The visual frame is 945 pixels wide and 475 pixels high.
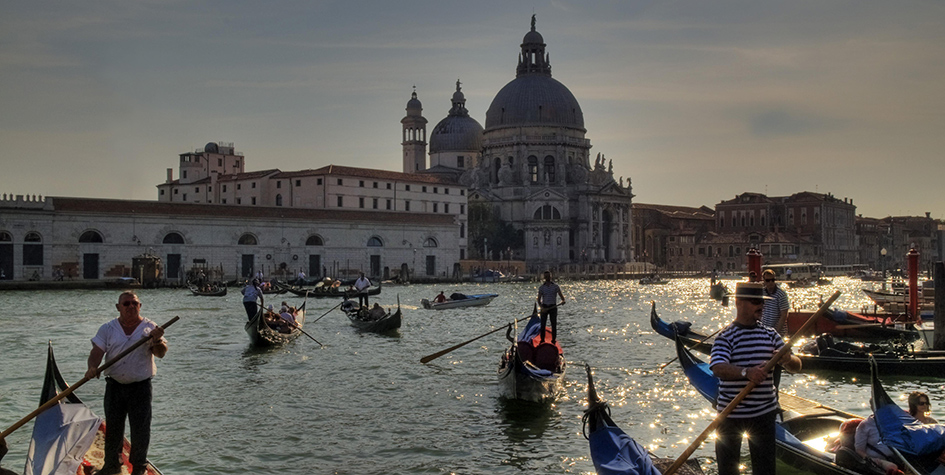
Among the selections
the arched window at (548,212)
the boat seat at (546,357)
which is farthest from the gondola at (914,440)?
the arched window at (548,212)

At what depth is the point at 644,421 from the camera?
10.8 metres

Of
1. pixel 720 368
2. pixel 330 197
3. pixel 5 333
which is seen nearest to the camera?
pixel 720 368

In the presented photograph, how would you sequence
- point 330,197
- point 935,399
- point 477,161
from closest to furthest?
point 935,399 → point 330,197 → point 477,161

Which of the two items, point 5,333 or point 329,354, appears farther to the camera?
point 5,333

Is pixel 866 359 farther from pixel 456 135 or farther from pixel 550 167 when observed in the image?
pixel 456 135

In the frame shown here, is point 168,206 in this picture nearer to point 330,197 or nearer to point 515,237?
point 330,197

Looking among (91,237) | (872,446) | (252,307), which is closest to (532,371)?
(872,446)

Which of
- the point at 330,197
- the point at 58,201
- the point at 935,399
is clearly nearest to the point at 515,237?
the point at 330,197

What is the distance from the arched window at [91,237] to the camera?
4516 centimetres

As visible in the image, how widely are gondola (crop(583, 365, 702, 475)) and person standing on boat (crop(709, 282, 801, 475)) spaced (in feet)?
2.41

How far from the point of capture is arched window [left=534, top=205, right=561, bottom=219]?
77.6 m

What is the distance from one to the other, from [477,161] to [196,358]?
2855 inches

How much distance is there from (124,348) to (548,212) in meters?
72.1

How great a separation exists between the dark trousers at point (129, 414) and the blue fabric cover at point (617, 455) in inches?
118
